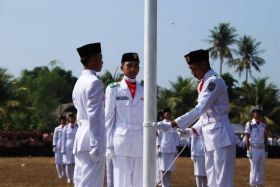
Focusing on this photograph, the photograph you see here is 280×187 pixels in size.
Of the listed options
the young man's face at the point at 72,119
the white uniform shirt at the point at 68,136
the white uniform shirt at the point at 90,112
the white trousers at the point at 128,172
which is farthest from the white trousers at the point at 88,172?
the white uniform shirt at the point at 68,136

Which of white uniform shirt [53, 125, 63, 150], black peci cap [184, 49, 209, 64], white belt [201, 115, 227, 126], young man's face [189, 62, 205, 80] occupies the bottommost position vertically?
white uniform shirt [53, 125, 63, 150]

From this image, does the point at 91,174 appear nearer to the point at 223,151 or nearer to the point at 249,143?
the point at 223,151

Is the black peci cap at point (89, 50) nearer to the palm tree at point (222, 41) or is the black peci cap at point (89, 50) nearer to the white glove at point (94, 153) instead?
the white glove at point (94, 153)

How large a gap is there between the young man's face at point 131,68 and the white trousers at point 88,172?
1.48 meters

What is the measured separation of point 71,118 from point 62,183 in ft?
7.11

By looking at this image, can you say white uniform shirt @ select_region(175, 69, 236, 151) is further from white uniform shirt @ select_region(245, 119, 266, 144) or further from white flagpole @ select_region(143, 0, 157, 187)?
white uniform shirt @ select_region(245, 119, 266, 144)

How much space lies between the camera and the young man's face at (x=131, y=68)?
8180 mm

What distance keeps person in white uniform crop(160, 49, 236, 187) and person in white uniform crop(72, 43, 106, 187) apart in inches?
38.6

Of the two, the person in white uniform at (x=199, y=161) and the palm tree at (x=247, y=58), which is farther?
the palm tree at (x=247, y=58)

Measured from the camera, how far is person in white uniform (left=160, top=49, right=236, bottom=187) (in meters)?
6.97

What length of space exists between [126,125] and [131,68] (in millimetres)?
762

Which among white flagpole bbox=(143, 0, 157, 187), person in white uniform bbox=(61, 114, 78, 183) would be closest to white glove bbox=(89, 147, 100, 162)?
white flagpole bbox=(143, 0, 157, 187)

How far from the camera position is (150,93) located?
652 cm

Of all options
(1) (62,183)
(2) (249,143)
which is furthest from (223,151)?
(1) (62,183)
